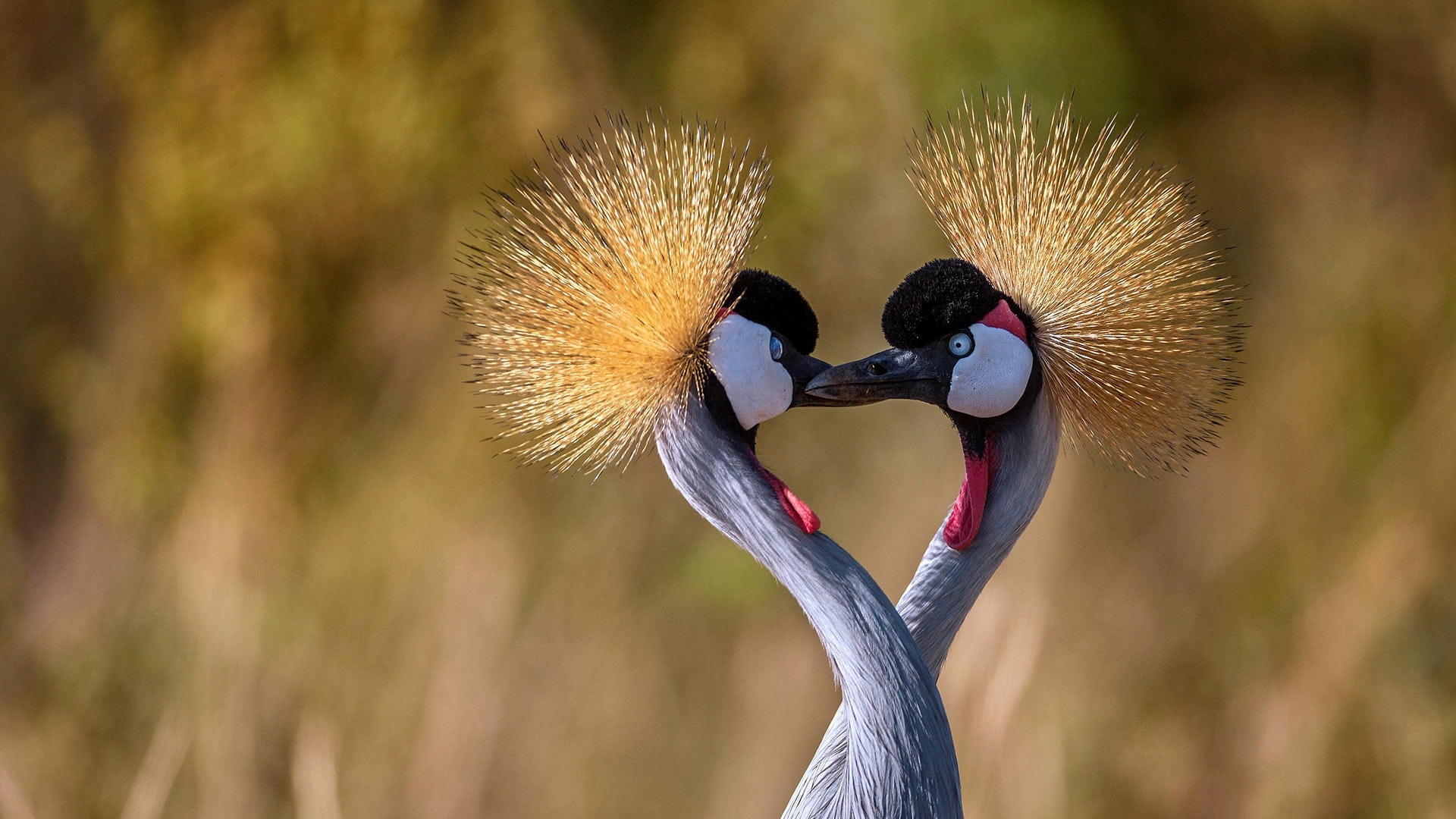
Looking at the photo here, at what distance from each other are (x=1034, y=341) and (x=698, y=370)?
8.3 inches

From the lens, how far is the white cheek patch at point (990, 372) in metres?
0.63

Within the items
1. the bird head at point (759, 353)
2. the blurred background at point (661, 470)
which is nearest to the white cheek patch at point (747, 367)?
the bird head at point (759, 353)

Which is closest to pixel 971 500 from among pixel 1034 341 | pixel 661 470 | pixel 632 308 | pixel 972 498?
pixel 972 498

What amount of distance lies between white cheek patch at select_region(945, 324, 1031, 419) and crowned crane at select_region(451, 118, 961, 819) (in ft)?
0.28

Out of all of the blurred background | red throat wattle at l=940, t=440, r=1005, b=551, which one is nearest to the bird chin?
red throat wattle at l=940, t=440, r=1005, b=551

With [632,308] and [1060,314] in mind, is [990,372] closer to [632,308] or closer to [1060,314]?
[1060,314]

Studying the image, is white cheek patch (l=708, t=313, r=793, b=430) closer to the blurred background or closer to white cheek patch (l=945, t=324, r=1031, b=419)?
white cheek patch (l=945, t=324, r=1031, b=419)

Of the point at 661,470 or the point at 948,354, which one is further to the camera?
the point at 661,470

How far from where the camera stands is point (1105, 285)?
0.67 meters

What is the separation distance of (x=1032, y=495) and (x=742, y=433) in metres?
0.18

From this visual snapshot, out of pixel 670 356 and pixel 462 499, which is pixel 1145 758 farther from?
Result: pixel 670 356

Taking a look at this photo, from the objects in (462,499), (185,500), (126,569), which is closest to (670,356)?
(462,499)

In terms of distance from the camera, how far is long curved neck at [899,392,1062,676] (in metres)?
0.66

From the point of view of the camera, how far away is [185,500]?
1.74 meters
